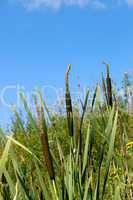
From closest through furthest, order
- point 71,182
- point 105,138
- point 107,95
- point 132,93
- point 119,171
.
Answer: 1. point 71,182
2. point 105,138
3. point 107,95
4. point 119,171
5. point 132,93

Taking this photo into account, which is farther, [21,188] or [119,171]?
[119,171]

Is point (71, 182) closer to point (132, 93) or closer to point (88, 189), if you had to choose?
point (88, 189)

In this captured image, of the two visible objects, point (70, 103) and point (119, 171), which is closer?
point (70, 103)

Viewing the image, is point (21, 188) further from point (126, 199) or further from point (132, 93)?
point (132, 93)

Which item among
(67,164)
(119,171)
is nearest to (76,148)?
(67,164)

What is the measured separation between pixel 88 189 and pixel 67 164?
130 mm

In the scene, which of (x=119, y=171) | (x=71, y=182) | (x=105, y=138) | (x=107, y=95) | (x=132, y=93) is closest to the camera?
(x=71, y=182)

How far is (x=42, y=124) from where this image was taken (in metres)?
1.22

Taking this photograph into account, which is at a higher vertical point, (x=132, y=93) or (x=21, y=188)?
(x=132, y=93)

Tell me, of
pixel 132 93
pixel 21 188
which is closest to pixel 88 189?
pixel 21 188

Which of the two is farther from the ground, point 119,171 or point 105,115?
point 105,115

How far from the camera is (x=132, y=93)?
2.61 metres

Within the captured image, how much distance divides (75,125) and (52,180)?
0.27 metres

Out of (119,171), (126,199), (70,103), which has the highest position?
(70,103)
